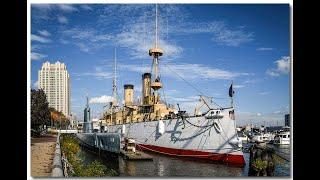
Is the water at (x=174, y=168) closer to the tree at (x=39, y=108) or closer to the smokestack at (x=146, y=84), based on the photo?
the tree at (x=39, y=108)

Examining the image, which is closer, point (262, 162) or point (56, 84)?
point (262, 162)

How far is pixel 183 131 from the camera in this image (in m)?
14.9

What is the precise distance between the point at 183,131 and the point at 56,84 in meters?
5.85

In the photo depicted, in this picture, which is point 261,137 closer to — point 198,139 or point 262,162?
point 198,139

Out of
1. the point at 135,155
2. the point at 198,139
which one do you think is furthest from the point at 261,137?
the point at 135,155

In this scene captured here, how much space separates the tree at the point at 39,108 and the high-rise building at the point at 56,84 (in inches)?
6.0

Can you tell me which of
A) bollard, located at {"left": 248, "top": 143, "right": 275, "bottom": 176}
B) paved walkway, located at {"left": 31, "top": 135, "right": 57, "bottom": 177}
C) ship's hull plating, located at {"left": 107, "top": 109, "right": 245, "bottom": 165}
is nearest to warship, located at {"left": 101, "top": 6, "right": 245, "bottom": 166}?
ship's hull plating, located at {"left": 107, "top": 109, "right": 245, "bottom": 165}

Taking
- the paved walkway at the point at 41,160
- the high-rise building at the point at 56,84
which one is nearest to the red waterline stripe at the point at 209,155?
the paved walkway at the point at 41,160
